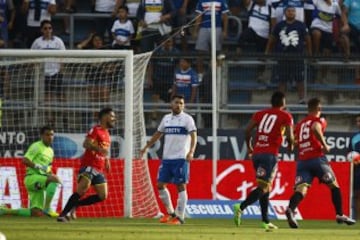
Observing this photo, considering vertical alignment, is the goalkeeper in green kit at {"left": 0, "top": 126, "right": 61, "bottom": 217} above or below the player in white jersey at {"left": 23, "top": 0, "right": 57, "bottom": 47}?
below

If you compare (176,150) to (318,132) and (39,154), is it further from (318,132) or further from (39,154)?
(39,154)

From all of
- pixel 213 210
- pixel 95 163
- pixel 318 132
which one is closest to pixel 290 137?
pixel 318 132

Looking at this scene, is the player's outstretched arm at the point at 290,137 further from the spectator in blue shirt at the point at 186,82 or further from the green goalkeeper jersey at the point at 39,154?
the spectator in blue shirt at the point at 186,82

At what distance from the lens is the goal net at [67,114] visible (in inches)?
992

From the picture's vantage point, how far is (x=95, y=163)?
2175cm

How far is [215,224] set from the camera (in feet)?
71.4

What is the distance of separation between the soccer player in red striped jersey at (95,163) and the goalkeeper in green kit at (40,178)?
2.65 meters

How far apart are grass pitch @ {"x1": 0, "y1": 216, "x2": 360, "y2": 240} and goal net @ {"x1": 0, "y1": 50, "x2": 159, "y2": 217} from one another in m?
2.48

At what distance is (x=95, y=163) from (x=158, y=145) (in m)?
5.06

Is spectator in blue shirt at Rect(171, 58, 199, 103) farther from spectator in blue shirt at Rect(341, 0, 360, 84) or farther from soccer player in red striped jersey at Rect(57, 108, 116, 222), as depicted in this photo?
soccer player in red striped jersey at Rect(57, 108, 116, 222)

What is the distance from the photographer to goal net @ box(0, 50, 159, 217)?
25188 mm

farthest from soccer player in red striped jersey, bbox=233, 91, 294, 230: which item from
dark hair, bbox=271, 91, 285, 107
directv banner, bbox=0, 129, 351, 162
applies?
directv banner, bbox=0, 129, 351, 162

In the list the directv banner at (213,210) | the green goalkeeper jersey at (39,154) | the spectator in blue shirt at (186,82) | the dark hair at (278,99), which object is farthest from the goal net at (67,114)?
the dark hair at (278,99)

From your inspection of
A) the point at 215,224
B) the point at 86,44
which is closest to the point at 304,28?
the point at 86,44
